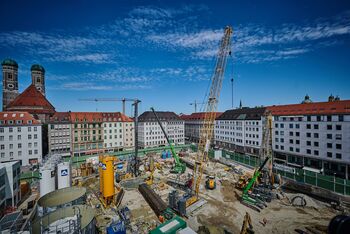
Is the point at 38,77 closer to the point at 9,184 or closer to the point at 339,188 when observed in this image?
the point at 9,184

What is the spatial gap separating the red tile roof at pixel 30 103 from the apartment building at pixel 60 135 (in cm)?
1004

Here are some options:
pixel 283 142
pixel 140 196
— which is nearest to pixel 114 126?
pixel 140 196

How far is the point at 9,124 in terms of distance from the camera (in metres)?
44.5

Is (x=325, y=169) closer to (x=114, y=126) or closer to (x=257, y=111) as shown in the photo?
(x=257, y=111)

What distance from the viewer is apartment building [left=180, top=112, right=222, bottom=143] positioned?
84675 millimetres

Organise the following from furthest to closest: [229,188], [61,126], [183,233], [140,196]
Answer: [61,126] → [229,188] → [140,196] → [183,233]

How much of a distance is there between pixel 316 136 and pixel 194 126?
2105 inches

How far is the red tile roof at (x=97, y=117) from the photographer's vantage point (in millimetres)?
59969

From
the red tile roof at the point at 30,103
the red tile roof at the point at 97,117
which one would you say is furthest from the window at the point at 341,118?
the red tile roof at the point at 30,103

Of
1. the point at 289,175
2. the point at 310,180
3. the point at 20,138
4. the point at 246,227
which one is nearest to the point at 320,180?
the point at 310,180

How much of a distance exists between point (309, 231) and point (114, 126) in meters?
61.7

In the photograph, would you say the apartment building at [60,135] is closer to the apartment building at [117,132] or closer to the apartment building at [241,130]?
the apartment building at [117,132]

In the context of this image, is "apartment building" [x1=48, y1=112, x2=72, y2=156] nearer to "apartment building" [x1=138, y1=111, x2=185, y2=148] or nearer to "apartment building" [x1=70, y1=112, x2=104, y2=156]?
"apartment building" [x1=70, y1=112, x2=104, y2=156]

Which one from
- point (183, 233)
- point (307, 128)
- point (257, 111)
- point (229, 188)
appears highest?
point (257, 111)
